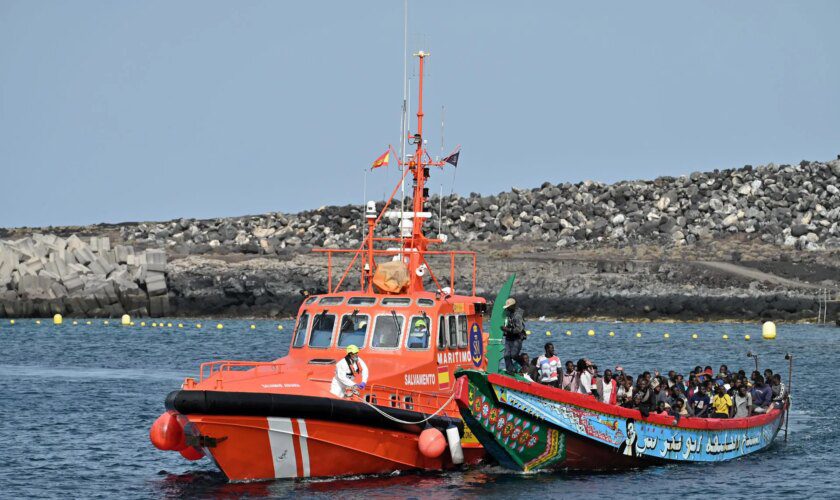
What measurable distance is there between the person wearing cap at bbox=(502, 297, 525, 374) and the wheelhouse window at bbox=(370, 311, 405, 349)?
1952mm

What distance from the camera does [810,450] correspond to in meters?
30.0

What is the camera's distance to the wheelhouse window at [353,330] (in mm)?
24281

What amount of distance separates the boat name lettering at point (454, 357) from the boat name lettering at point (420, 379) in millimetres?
403

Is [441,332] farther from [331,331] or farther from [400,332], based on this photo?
[331,331]

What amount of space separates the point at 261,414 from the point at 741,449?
11878mm

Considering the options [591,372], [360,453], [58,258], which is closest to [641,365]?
[591,372]

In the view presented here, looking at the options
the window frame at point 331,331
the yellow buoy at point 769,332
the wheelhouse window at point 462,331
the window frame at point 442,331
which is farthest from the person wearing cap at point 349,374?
the yellow buoy at point 769,332

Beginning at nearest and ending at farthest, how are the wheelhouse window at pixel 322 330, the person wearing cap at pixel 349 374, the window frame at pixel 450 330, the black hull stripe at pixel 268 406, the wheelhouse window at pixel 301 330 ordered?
the black hull stripe at pixel 268 406 < the person wearing cap at pixel 349 374 < the wheelhouse window at pixel 322 330 < the wheelhouse window at pixel 301 330 < the window frame at pixel 450 330

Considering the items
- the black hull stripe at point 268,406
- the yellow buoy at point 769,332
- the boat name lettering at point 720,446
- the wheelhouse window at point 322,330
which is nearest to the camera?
the black hull stripe at point 268,406

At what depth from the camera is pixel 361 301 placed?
24578 millimetres

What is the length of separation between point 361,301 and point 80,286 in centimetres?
5835

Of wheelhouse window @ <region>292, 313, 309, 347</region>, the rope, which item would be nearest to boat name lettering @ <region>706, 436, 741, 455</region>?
the rope

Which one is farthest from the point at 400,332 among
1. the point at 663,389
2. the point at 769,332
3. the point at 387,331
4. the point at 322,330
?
the point at 769,332

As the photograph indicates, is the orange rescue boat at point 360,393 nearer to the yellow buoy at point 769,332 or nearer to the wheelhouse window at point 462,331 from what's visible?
the wheelhouse window at point 462,331
